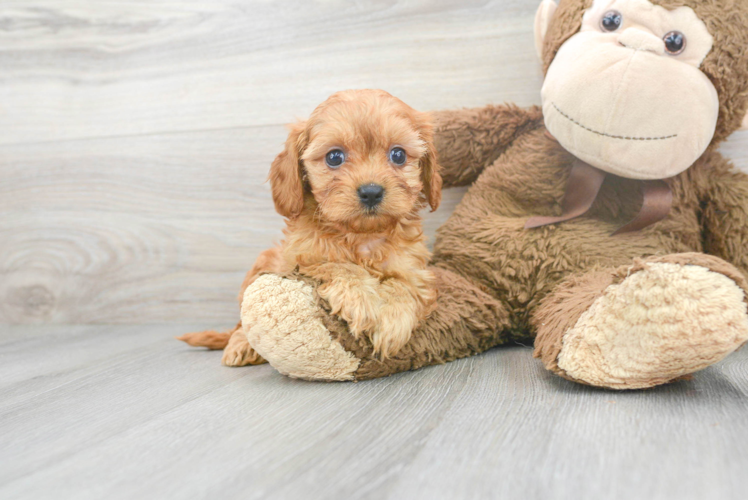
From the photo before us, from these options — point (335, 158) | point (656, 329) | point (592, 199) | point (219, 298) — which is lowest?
point (219, 298)

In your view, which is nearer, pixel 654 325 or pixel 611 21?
pixel 654 325

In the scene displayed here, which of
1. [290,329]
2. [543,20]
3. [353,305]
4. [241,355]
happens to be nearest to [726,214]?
[543,20]

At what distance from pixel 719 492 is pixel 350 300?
634 mm

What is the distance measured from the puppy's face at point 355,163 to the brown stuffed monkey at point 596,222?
17 cm

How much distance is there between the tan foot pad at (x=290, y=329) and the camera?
3.38 feet

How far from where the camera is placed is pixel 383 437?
2.67 feet

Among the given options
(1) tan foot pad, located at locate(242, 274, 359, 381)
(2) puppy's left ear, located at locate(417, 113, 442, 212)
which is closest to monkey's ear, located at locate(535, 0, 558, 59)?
(2) puppy's left ear, located at locate(417, 113, 442, 212)

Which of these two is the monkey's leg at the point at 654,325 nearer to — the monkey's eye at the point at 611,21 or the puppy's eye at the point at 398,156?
the puppy's eye at the point at 398,156

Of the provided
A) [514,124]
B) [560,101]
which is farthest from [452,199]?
[560,101]

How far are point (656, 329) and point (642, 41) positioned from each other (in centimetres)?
62

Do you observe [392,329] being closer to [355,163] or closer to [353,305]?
[353,305]

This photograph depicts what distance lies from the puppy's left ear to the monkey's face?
1.00 feet

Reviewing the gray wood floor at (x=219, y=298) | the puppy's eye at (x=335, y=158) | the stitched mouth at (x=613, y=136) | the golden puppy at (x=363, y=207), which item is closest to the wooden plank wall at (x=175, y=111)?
the gray wood floor at (x=219, y=298)

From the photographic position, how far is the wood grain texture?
670mm
